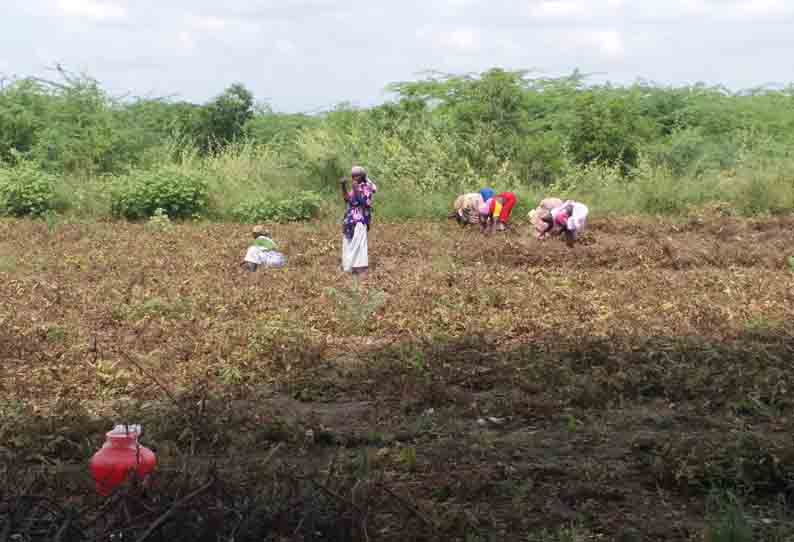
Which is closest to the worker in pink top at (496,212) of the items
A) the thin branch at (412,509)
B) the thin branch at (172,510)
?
the thin branch at (412,509)

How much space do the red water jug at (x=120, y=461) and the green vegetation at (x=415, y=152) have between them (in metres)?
13.0

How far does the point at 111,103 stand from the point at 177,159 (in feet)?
7.55

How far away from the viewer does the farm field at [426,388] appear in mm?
4770

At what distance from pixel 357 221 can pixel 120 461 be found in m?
7.54

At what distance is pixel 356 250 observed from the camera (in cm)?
1195

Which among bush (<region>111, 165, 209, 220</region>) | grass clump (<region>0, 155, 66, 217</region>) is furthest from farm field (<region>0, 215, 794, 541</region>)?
grass clump (<region>0, 155, 66, 217</region>)

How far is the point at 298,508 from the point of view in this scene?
4238mm

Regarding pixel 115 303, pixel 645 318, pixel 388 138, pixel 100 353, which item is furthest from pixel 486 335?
pixel 388 138

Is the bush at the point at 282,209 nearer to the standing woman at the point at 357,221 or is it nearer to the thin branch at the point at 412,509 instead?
the standing woman at the point at 357,221

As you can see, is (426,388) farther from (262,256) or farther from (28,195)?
(28,195)

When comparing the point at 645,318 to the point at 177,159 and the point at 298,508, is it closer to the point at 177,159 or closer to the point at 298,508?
the point at 298,508

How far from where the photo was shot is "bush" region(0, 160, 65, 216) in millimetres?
18516

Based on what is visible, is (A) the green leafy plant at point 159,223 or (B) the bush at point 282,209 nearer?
(A) the green leafy plant at point 159,223

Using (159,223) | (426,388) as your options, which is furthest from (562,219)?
(426,388)
